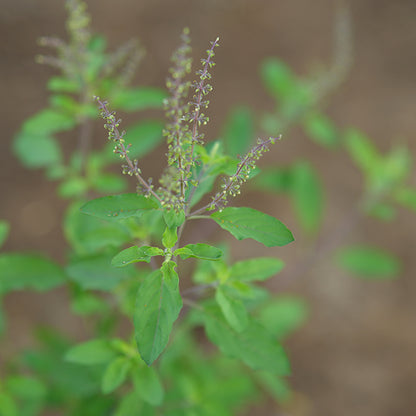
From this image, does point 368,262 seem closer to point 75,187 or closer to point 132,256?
point 75,187

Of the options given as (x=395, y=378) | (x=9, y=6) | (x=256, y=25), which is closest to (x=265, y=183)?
(x=395, y=378)

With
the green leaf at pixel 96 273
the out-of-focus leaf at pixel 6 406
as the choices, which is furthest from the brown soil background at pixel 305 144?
the green leaf at pixel 96 273

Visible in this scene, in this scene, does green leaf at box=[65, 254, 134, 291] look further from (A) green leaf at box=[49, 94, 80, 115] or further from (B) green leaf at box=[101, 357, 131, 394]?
(A) green leaf at box=[49, 94, 80, 115]

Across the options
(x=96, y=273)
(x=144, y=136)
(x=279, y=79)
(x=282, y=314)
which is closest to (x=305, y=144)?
(x=279, y=79)

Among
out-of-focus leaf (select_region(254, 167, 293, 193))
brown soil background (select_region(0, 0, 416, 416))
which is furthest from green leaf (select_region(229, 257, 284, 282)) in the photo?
brown soil background (select_region(0, 0, 416, 416))

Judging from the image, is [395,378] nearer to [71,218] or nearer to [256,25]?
[71,218]
